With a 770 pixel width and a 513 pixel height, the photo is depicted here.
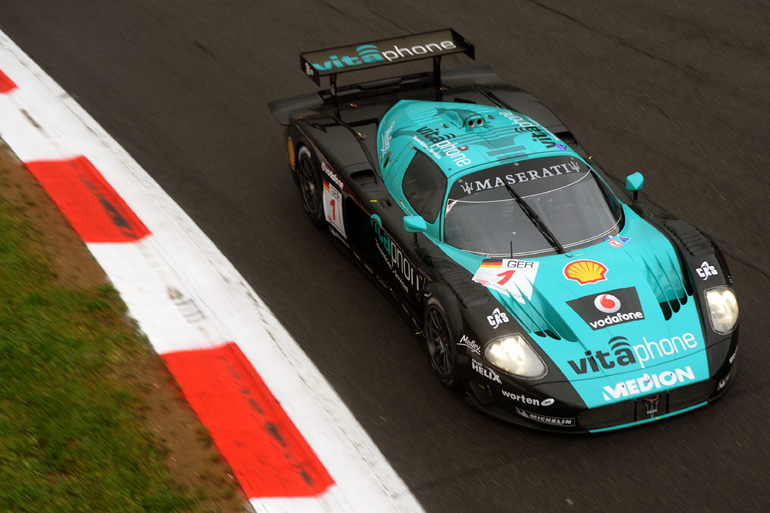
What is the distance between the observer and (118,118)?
9086 mm

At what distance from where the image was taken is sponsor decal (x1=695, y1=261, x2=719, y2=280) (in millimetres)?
5711

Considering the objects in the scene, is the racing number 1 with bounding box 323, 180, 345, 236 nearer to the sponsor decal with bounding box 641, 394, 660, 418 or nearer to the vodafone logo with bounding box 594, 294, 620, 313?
the vodafone logo with bounding box 594, 294, 620, 313

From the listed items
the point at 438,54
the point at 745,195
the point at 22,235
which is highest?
the point at 438,54

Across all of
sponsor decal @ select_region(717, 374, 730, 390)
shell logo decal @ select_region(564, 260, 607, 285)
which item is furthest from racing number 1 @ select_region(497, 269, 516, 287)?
sponsor decal @ select_region(717, 374, 730, 390)

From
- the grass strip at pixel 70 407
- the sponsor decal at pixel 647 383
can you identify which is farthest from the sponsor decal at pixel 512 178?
the grass strip at pixel 70 407

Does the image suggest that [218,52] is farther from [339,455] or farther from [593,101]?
[339,455]

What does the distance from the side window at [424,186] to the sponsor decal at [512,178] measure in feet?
0.64

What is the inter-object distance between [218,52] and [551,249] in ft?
19.2

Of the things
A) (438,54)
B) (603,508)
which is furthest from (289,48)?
(603,508)

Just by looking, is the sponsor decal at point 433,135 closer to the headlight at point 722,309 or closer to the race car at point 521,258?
the race car at point 521,258

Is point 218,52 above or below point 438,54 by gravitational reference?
below

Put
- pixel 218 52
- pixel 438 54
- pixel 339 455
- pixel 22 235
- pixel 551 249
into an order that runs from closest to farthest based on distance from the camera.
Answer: pixel 339 455 < pixel 551 249 < pixel 22 235 < pixel 438 54 < pixel 218 52

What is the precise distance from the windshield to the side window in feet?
0.42

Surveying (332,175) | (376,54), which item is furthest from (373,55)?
(332,175)
